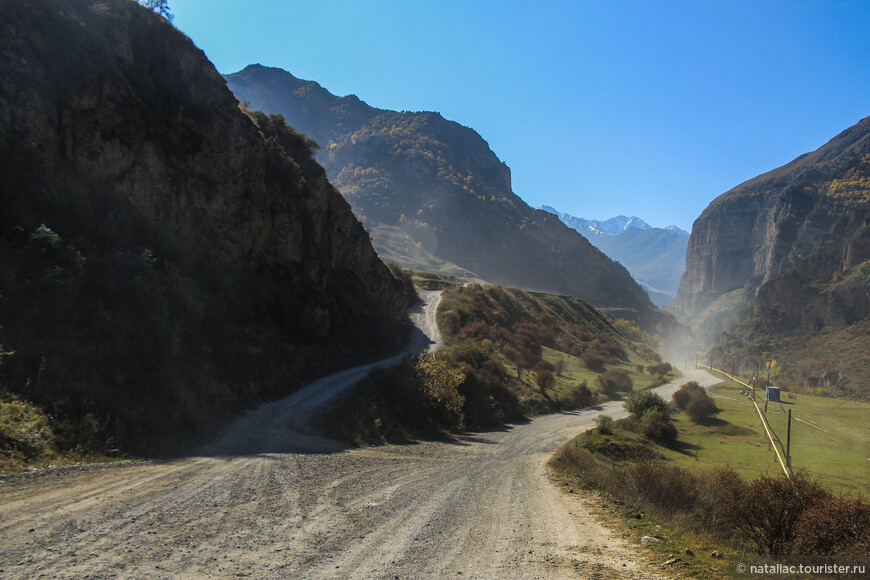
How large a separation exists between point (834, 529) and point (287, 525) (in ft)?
27.4

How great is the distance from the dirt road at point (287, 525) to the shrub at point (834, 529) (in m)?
2.48

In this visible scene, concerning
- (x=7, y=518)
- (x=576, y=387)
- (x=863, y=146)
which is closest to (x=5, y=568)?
(x=7, y=518)

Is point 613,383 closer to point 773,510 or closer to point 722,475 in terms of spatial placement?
point 722,475

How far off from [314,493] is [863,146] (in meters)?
251

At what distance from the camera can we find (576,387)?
131ft

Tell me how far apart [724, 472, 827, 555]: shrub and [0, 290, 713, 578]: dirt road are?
2.34 metres

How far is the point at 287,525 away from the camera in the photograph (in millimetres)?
7602

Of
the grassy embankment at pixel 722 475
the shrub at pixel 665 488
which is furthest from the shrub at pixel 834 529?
the shrub at pixel 665 488

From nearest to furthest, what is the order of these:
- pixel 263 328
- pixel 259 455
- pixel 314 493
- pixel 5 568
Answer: pixel 5 568 → pixel 314 493 → pixel 259 455 → pixel 263 328

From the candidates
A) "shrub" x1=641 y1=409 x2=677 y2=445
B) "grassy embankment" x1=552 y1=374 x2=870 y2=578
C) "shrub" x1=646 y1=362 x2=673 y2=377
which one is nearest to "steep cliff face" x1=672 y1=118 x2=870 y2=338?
"shrub" x1=646 y1=362 x2=673 y2=377

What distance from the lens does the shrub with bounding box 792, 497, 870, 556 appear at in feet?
21.1

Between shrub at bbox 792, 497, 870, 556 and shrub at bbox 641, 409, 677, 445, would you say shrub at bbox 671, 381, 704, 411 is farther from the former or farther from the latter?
shrub at bbox 792, 497, 870, 556

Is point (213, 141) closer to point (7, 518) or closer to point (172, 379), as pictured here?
point (172, 379)

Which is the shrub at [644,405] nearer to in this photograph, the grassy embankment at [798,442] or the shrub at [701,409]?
the grassy embankment at [798,442]
